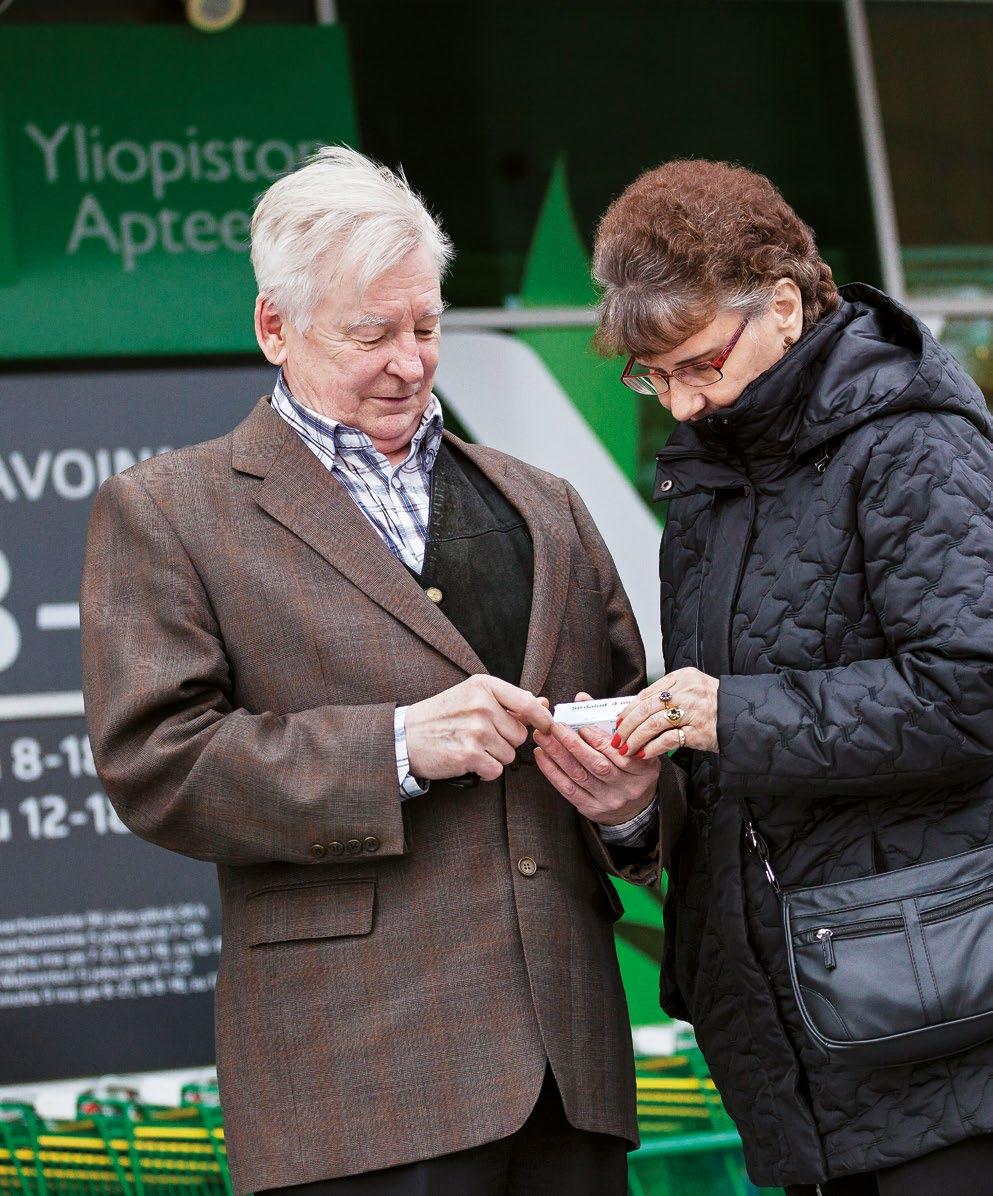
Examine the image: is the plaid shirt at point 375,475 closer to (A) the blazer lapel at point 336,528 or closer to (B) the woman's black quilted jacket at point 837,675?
(A) the blazer lapel at point 336,528

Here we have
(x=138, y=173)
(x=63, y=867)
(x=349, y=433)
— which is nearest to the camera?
(x=349, y=433)

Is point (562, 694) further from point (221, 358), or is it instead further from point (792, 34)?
point (792, 34)

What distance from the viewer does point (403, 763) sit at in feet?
7.89

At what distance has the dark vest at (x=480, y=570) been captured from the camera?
8.59ft

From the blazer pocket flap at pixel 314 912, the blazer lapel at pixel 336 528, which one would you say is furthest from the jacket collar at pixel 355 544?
the blazer pocket flap at pixel 314 912

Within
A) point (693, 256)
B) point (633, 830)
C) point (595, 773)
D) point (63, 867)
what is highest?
point (693, 256)

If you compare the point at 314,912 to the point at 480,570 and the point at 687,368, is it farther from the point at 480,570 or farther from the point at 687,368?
the point at 687,368

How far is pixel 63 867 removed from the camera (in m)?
4.81

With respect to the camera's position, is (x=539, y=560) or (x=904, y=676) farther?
(x=539, y=560)

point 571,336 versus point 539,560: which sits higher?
point 539,560

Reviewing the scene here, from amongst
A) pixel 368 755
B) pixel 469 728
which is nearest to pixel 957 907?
pixel 469 728

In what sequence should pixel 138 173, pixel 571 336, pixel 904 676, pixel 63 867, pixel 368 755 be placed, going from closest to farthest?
1. pixel 904 676
2. pixel 368 755
3. pixel 63 867
4. pixel 138 173
5. pixel 571 336

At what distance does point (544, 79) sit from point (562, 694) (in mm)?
3569

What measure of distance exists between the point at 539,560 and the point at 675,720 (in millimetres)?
455
